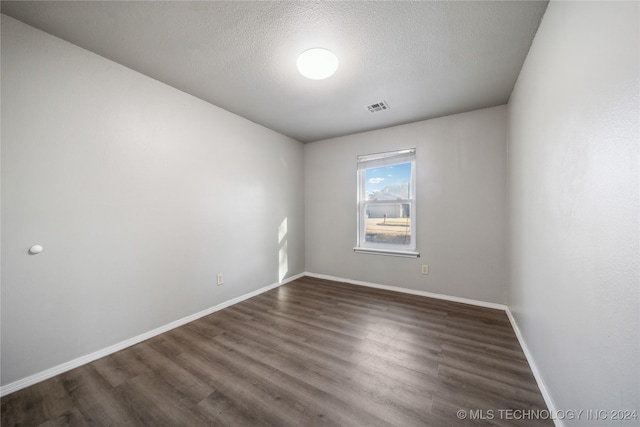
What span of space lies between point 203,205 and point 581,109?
302 cm

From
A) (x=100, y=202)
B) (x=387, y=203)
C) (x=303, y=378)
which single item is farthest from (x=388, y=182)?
(x=100, y=202)

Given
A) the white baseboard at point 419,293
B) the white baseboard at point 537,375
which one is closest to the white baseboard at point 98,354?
the white baseboard at point 419,293

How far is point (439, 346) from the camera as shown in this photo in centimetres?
202

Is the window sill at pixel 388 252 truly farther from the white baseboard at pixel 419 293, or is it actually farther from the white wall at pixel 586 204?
the white wall at pixel 586 204

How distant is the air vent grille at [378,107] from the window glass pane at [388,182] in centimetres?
92

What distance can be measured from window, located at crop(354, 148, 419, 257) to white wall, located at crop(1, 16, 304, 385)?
1971 mm

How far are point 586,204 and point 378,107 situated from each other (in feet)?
7.42

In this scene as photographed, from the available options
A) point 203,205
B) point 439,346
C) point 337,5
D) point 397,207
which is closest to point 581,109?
point 337,5

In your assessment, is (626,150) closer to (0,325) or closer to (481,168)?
(481,168)

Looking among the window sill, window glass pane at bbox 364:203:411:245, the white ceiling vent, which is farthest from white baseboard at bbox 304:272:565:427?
the white ceiling vent

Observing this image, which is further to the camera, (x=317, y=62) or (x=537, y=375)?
(x=317, y=62)

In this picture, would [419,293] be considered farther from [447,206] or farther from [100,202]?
[100,202]

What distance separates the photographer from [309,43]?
1763 mm

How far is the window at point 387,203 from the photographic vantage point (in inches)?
134
